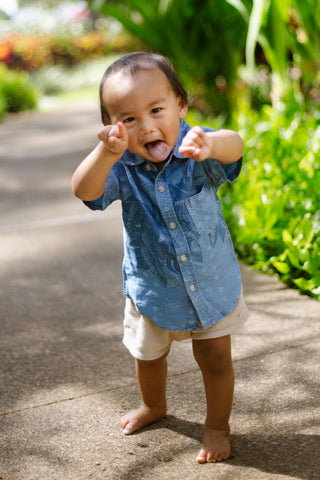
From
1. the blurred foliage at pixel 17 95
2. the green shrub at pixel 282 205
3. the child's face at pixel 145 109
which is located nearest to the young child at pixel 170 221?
the child's face at pixel 145 109

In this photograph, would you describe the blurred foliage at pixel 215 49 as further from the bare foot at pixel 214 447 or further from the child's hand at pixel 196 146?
the bare foot at pixel 214 447

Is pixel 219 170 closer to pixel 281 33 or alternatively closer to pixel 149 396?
pixel 149 396

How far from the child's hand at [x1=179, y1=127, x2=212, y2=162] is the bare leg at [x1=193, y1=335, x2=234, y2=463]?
632mm

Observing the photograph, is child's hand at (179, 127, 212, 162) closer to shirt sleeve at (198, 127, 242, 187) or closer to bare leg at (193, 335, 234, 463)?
shirt sleeve at (198, 127, 242, 187)

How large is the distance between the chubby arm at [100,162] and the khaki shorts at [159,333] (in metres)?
0.44

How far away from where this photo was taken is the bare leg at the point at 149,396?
2256 millimetres

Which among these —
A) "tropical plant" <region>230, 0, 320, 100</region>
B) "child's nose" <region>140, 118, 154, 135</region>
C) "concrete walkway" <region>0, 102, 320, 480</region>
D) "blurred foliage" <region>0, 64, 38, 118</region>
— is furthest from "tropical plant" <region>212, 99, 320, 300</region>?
"blurred foliage" <region>0, 64, 38, 118</region>

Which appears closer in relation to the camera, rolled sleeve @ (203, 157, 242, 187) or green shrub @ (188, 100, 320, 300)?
rolled sleeve @ (203, 157, 242, 187)

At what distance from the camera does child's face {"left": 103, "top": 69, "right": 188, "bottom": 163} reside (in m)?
1.92

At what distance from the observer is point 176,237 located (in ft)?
6.70

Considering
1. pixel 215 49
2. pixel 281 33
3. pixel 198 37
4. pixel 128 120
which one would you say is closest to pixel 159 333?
pixel 128 120

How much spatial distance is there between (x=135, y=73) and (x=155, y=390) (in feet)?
3.68

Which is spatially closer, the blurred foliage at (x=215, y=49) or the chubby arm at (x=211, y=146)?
the chubby arm at (x=211, y=146)

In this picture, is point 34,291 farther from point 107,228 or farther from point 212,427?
point 212,427
